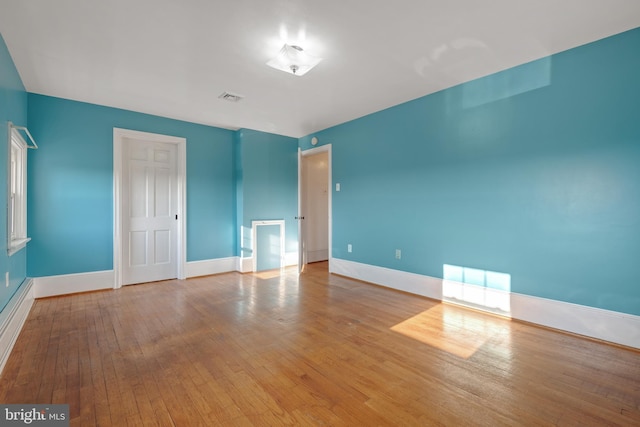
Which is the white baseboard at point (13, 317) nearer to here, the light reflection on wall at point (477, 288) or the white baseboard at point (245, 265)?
the white baseboard at point (245, 265)

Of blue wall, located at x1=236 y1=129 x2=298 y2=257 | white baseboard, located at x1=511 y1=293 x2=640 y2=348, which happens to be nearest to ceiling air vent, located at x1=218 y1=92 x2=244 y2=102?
blue wall, located at x1=236 y1=129 x2=298 y2=257

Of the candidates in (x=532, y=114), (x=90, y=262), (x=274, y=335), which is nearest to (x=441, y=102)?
(x=532, y=114)

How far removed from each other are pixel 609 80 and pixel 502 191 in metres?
1.16

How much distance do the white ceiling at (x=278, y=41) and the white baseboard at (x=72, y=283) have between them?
7.40 ft

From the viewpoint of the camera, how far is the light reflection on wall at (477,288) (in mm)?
2939

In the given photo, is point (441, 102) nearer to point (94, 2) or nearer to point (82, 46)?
point (94, 2)

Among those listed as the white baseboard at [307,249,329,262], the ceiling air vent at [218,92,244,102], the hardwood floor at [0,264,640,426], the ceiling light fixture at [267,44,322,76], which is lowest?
the hardwood floor at [0,264,640,426]

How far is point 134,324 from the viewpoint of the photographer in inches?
110

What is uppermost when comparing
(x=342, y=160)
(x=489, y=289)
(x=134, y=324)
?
(x=342, y=160)

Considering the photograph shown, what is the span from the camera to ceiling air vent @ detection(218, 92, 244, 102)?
3.51m

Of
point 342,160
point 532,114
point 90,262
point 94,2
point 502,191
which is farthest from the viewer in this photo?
point 342,160

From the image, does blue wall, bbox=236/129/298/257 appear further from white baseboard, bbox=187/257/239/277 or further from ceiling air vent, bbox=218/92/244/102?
ceiling air vent, bbox=218/92/244/102

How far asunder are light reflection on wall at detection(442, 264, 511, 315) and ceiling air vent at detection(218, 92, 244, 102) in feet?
10.6

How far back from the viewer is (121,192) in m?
4.04
